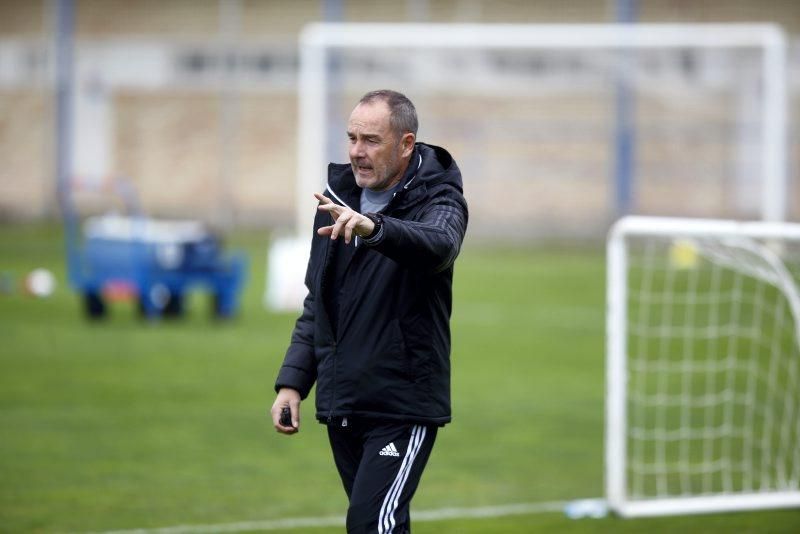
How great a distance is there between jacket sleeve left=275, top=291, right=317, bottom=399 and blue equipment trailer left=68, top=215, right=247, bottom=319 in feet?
31.4

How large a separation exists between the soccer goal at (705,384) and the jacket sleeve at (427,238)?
3029 millimetres

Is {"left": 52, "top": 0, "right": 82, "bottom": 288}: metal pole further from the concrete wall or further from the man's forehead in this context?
the man's forehead

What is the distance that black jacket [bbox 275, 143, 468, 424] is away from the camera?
4125 millimetres

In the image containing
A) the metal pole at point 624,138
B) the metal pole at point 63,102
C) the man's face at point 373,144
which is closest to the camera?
the man's face at point 373,144

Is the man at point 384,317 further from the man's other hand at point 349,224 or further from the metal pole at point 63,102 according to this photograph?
the metal pole at point 63,102

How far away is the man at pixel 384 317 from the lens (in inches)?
160

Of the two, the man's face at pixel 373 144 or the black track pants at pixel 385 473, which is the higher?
the man's face at pixel 373 144

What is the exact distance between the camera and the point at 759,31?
1641 cm

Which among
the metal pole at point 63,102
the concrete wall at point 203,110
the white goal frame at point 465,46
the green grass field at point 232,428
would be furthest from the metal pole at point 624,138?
the metal pole at point 63,102

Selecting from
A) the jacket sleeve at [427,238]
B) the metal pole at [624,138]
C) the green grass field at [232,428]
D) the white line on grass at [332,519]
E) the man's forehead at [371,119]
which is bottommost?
the white line on grass at [332,519]

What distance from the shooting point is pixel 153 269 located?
14.0 meters

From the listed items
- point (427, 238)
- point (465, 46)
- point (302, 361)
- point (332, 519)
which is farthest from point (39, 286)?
point (427, 238)

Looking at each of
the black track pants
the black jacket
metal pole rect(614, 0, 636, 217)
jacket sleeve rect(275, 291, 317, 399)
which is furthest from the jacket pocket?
metal pole rect(614, 0, 636, 217)

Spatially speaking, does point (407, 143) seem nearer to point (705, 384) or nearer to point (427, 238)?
point (427, 238)
